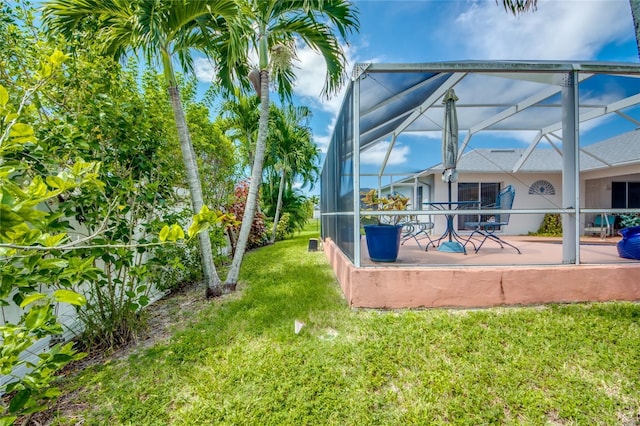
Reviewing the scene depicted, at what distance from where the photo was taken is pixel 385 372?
2.31 meters

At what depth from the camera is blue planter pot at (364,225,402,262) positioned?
3652 mm

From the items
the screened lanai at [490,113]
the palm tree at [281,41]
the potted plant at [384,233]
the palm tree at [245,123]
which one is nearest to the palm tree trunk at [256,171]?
the palm tree at [281,41]

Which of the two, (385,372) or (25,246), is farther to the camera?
(385,372)

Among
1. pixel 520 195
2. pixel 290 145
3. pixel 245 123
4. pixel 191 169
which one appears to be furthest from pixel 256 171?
Result: pixel 520 195

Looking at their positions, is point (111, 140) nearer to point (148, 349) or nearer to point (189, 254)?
point (148, 349)

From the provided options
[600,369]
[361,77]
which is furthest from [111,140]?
[600,369]

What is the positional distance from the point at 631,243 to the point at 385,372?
432 centimetres

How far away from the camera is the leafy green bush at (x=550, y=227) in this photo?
8734mm

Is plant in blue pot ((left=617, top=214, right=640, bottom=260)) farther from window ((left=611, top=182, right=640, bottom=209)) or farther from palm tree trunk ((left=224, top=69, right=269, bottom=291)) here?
window ((left=611, top=182, right=640, bottom=209))

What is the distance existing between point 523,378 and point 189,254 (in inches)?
212

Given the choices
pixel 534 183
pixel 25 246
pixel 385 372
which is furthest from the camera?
pixel 534 183

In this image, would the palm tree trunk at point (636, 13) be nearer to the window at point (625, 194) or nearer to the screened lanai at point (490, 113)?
the screened lanai at point (490, 113)

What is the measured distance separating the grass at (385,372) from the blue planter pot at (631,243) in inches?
42.1

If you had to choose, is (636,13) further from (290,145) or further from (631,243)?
(290,145)
